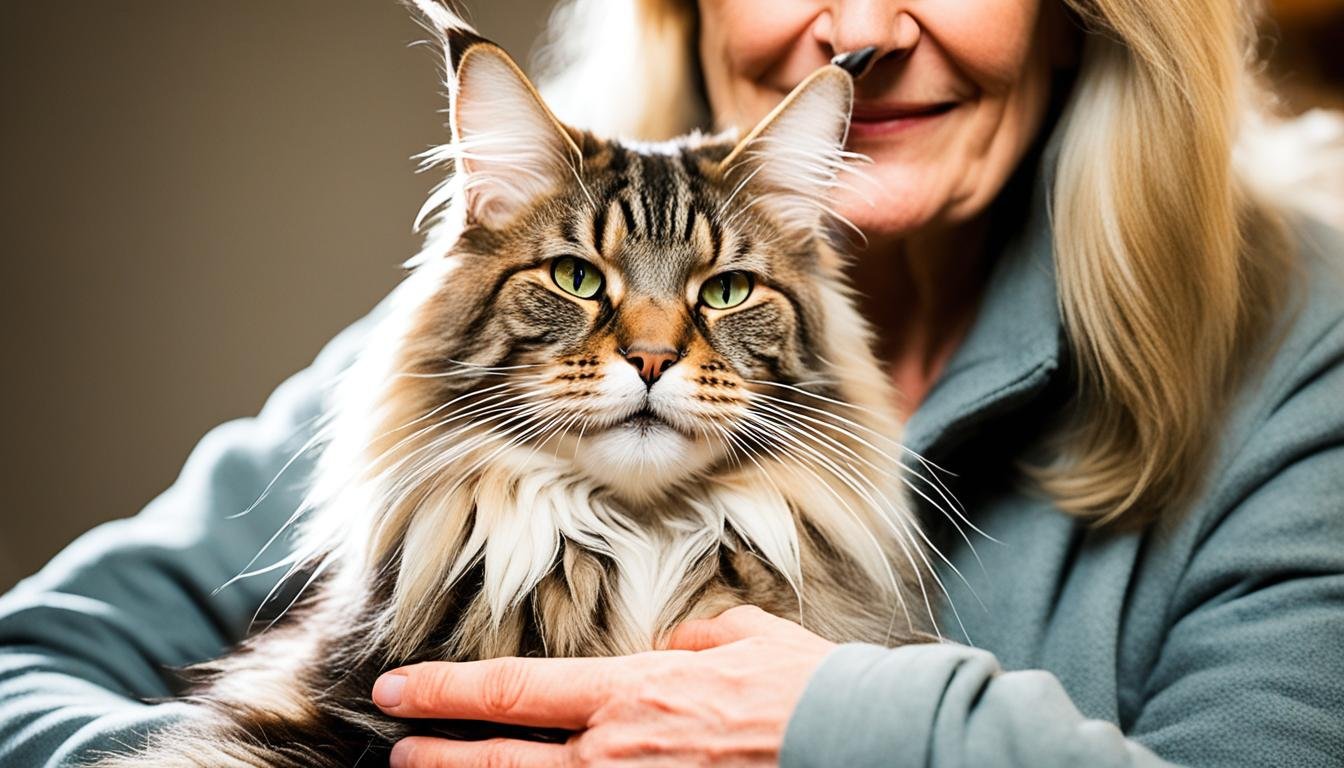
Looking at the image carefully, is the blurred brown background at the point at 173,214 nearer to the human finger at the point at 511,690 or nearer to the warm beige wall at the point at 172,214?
the warm beige wall at the point at 172,214

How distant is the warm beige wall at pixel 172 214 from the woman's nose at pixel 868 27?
489mm

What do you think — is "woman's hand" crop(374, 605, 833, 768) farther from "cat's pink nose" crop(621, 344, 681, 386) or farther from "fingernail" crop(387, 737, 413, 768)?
"cat's pink nose" crop(621, 344, 681, 386)

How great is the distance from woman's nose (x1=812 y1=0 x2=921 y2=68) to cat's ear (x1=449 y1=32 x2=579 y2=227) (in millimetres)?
389

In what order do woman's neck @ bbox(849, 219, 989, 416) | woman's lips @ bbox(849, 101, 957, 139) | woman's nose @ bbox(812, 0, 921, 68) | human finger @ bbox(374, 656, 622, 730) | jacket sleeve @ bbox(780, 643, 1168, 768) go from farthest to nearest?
1. woman's neck @ bbox(849, 219, 989, 416)
2. woman's lips @ bbox(849, 101, 957, 139)
3. woman's nose @ bbox(812, 0, 921, 68)
4. human finger @ bbox(374, 656, 622, 730)
5. jacket sleeve @ bbox(780, 643, 1168, 768)

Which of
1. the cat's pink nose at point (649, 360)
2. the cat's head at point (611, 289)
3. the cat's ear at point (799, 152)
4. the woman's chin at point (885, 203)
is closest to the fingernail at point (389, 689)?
the cat's head at point (611, 289)

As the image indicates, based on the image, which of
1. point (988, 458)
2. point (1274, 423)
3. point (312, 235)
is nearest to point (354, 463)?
point (312, 235)

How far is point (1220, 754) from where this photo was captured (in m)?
1.13

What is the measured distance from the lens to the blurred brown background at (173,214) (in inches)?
48.4

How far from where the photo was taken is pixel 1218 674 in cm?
118

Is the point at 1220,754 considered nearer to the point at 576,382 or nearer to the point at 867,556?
the point at 867,556

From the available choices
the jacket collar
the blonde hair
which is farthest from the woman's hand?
the blonde hair

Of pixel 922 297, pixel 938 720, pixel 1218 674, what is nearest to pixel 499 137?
pixel 938 720

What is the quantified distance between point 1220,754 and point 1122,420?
45cm

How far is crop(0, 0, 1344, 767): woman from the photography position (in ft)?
3.80
